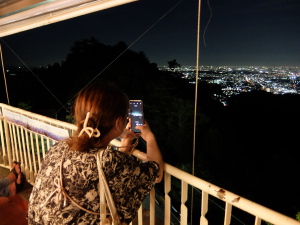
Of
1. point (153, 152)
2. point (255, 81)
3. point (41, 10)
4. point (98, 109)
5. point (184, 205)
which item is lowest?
point (255, 81)

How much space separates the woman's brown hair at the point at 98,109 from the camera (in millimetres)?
946

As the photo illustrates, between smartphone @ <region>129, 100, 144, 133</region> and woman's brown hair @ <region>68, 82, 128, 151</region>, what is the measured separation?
1.18ft

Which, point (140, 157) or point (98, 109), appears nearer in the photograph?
point (98, 109)

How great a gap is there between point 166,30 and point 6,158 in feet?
117

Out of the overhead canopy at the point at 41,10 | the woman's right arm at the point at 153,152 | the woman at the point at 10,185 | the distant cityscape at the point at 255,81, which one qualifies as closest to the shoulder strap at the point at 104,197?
the woman's right arm at the point at 153,152

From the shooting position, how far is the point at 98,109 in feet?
3.10

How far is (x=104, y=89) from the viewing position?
0.97 metres

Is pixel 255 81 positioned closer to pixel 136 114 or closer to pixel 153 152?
pixel 136 114

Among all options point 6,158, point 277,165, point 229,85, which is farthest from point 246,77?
point 6,158

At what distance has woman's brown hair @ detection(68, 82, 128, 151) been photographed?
3.10ft

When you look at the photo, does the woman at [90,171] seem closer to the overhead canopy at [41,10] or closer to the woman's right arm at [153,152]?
the woman's right arm at [153,152]

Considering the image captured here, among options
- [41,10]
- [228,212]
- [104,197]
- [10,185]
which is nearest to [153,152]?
[104,197]

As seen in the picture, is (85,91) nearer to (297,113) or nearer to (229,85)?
(229,85)

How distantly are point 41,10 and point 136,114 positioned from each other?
165 centimetres
